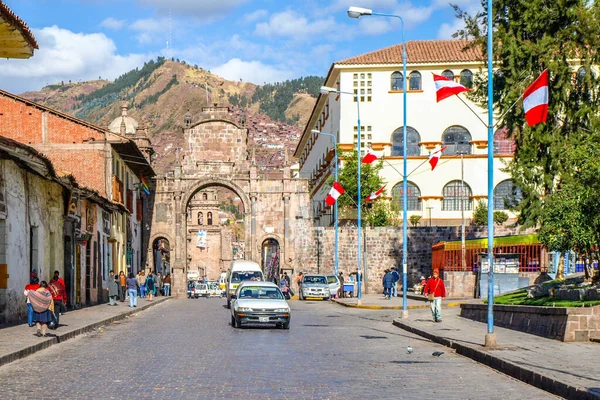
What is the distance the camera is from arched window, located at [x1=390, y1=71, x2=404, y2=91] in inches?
2621

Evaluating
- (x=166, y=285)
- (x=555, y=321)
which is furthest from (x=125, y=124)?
(x=555, y=321)

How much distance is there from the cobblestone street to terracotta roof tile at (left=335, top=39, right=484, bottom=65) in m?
43.3

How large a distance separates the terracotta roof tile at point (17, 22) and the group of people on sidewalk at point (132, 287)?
63.9 ft

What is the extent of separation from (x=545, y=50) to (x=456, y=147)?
91.9 ft

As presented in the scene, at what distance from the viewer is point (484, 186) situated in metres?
64.9

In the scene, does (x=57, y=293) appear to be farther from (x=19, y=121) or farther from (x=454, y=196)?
(x=454, y=196)

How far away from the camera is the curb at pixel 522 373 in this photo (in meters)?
11.8

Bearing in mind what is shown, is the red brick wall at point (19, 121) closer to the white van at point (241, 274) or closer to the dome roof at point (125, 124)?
the white van at point (241, 274)

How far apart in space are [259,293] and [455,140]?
132 feet

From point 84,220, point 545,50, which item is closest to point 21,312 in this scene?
point 84,220

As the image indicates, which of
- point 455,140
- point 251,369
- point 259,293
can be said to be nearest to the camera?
point 251,369

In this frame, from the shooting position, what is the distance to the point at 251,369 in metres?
15.4

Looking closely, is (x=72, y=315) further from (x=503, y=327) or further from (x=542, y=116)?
(x=542, y=116)

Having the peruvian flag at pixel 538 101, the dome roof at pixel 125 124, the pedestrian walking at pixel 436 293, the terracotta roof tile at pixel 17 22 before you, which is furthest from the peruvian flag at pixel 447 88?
the dome roof at pixel 125 124
